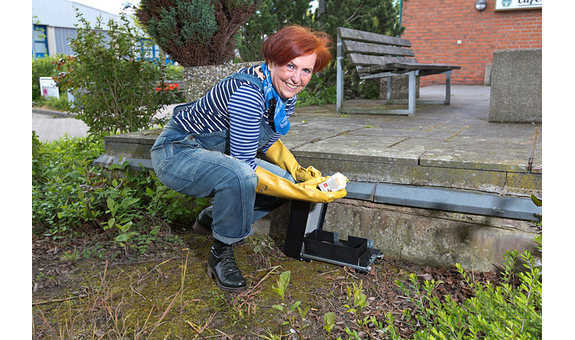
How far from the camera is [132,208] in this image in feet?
10.8

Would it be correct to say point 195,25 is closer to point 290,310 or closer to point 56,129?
point 290,310

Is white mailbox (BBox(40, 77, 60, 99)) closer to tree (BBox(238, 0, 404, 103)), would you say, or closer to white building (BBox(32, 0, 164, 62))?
tree (BBox(238, 0, 404, 103))

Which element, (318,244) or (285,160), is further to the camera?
(285,160)

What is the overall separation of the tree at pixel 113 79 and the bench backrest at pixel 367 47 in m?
2.19

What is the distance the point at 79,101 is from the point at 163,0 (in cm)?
144

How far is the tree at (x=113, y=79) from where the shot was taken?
13.8 ft

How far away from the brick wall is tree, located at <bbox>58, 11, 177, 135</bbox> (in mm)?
9686

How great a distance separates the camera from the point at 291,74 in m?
2.26

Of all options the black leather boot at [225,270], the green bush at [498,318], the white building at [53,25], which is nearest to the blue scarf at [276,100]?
the black leather boot at [225,270]

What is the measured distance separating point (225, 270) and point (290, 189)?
21.4 inches

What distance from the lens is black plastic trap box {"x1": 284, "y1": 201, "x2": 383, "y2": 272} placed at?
8.11ft

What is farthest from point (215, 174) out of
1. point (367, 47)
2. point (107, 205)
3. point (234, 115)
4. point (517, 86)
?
point (367, 47)

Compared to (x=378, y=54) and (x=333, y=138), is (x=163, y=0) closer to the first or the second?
(x=333, y=138)
